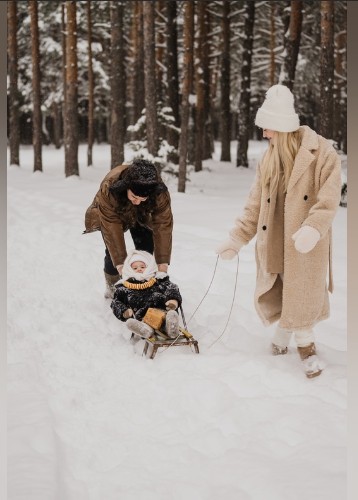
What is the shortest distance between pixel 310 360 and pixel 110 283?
2.47 m

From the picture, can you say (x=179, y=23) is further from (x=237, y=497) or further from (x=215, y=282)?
(x=237, y=497)

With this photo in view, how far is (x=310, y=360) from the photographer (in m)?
4.14

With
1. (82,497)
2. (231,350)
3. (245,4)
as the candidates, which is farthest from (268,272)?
(245,4)

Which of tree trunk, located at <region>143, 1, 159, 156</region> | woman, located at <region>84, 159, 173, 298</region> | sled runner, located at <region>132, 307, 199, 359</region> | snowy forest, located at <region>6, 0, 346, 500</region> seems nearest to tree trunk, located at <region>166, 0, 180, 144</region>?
tree trunk, located at <region>143, 1, 159, 156</region>

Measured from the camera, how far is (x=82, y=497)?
286 centimetres

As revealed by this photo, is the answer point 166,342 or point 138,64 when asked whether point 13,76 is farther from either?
point 166,342

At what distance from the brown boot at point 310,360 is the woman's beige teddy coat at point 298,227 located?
8.6 inches

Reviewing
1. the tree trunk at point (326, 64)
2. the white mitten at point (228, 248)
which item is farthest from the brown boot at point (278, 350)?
the tree trunk at point (326, 64)

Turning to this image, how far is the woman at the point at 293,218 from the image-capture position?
3780mm

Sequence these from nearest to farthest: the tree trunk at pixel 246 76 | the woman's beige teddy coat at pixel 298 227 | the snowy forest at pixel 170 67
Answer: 1. the woman's beige teddy coat at pixel 298 227
2. the snowy forest at pixel 170 67
3. the tree trunk at pixel 246 76

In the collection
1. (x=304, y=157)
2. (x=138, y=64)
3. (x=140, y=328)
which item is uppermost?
(x=138, y=64)

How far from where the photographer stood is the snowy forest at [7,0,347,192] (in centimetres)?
1352

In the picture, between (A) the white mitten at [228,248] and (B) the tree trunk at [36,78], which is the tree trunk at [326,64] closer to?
(A) the white mitten at [228,248]

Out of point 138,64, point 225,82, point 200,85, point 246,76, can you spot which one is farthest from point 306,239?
point 225,82
